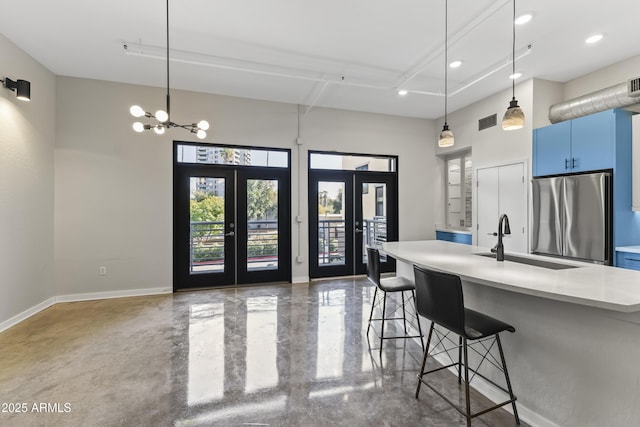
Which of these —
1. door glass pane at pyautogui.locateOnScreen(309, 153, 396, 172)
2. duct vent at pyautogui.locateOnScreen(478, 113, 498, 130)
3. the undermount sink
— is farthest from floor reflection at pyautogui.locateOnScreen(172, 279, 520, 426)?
duct vent at pyautogui.locateOnScreen(478, 113, 498, 130)

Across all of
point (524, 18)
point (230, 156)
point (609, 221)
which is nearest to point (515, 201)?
point (609, 221)

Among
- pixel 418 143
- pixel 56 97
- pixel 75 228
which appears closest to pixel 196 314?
pixel 75 228

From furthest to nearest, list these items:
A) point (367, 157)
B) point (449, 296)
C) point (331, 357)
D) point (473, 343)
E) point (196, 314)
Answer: point (367, 157) < point (196, 314) < point (331, 357) < point (473, 343) < point (449, 296)

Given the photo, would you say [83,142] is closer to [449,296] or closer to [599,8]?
[449,296]

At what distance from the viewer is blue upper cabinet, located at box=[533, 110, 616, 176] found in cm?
358

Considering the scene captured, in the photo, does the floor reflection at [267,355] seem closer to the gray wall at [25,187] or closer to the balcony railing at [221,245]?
the balcony railing at [221,245]

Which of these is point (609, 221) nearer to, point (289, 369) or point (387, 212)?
point (387, 212)

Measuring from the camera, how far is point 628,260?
3379 mm

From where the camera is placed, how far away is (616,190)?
138 inches

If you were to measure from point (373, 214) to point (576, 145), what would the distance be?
3330 millimetres

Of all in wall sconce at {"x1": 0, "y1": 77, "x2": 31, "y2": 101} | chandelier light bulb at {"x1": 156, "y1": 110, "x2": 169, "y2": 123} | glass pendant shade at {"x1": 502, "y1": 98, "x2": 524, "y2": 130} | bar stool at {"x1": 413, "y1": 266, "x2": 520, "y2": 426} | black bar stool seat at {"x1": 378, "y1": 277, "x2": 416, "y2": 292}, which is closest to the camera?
bar stool at {"x1": 413, "y1": 266, "x2": 520, "y2": 426}

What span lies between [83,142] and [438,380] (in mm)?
5512

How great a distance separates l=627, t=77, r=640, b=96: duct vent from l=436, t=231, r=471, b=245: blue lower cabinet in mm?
2987

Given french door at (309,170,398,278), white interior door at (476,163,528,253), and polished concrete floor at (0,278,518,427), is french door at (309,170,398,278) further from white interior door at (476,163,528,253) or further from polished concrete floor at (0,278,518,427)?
polished concrete floor at (0,278,518,427)
